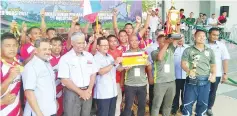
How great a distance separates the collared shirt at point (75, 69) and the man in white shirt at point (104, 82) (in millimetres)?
318

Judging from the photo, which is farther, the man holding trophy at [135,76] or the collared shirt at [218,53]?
the collared shirt at [218,53]

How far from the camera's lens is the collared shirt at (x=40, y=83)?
2637 millimetres

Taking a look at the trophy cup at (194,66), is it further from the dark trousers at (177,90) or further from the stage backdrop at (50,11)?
the stage backdrop at (50,11)

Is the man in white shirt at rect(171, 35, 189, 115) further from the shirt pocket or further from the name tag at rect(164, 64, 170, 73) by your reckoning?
the shirt pocket

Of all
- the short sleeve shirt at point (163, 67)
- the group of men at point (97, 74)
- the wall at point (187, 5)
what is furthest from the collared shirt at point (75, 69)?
the wall at point (187, 5)

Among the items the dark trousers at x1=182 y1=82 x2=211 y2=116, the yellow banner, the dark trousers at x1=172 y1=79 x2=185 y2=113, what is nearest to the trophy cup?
the dark trousers at x1=182 y1=82 x2=211 y2=116

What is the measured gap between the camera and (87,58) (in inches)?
125

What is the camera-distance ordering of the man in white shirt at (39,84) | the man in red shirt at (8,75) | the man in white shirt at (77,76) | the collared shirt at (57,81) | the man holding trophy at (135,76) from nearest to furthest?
1. the man in red shirt at (8,75)
2. the man in white shirt at (39,84)
3. the man in white shirt at (77,76)
4. the collared shirt at (57,81)
5. the man holding trophy at (135,76)

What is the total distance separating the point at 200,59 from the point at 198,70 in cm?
16

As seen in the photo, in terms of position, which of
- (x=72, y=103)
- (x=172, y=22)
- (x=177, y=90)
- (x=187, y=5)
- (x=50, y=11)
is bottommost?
(x=177, y=90)

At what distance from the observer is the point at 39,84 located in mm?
2707

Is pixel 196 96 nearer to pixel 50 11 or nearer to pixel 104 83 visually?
pixel 104 83

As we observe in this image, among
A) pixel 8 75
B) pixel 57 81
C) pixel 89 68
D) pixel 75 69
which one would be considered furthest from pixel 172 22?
pixel 8 75

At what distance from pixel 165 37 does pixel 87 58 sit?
4.06 feet
